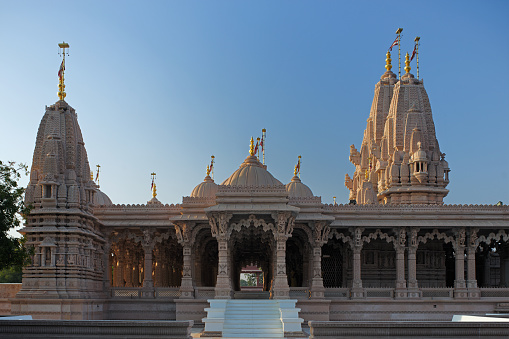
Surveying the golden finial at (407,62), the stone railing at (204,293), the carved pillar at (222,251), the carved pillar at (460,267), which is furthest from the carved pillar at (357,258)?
the golden finial at (407,62)

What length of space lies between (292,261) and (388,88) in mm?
14568

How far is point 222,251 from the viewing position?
95.3 ft

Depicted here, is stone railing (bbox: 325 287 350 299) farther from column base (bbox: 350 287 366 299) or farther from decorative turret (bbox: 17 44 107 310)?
decorative turret (bbox: 17 44 107 310)

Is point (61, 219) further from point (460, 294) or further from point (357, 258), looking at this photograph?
point (460, 294)

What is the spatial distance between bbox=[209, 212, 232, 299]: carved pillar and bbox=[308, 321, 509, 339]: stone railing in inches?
338

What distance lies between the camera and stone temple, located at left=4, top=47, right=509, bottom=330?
1141 inches

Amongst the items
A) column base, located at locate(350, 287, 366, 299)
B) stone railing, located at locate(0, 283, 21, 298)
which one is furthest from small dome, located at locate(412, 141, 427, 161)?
stone railing, located at locate(0, 283, 21, 298)

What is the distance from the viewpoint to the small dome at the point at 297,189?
128 feet

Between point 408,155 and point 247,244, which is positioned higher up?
point 408,155

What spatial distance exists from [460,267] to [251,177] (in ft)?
33.4

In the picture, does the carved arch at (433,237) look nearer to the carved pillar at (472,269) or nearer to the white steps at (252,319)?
the carved pillar at (472,269)

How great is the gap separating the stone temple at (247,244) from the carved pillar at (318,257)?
46mm

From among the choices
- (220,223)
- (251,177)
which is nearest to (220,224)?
(220,223)

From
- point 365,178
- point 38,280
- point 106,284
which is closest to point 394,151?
point 365,178
